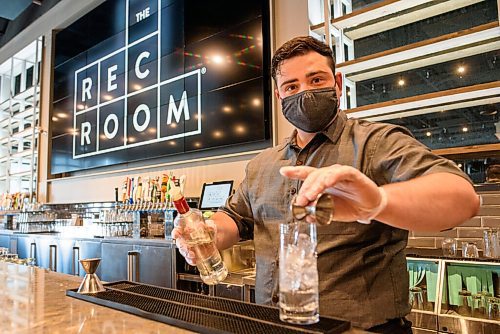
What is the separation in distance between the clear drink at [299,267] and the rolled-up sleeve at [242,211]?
0.74 meters

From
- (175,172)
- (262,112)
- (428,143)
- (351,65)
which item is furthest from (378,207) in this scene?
(175,172)

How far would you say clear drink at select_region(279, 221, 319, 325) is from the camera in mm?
786

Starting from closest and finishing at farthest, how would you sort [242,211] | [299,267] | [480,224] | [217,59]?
[299,267] < [242,211] < [480,224] < [217,59]

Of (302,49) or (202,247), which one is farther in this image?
(302,49)

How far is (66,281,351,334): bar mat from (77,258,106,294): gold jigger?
0.03 m

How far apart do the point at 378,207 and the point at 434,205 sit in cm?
13

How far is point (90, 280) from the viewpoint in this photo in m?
1.38

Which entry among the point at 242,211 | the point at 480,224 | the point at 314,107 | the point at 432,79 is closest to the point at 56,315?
the point at 242,211

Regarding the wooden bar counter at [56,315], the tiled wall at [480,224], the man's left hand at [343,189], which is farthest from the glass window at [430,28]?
the wooden bar counter at [56,315]

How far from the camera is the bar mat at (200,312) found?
0.89 meters

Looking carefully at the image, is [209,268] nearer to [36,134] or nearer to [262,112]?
[262,112]

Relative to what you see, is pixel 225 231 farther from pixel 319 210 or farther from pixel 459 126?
pixel 459 126

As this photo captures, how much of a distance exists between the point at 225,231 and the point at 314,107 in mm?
541

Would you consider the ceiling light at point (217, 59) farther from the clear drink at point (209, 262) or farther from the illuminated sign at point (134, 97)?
the clear drink at point (209, 262)
